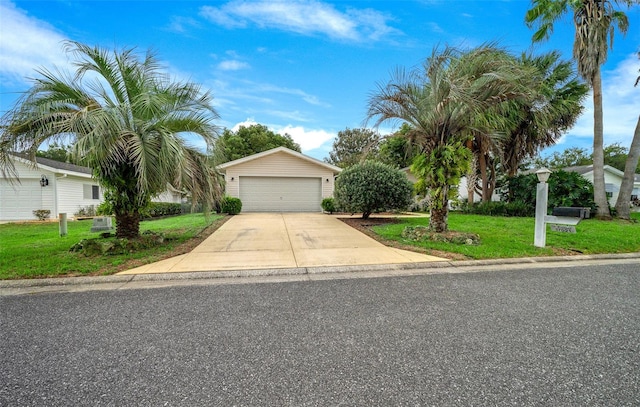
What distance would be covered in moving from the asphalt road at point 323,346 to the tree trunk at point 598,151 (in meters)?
11.6

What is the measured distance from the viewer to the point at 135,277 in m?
4.44

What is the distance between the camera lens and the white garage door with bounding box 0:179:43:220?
13.6 m

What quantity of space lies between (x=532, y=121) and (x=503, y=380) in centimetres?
1678

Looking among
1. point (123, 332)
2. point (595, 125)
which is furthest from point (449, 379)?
point (595, 125)

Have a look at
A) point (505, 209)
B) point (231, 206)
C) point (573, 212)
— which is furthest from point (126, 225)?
point (505, 209)

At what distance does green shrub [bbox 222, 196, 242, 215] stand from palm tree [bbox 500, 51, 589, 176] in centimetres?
1288

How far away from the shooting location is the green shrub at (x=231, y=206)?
13795 millimetres

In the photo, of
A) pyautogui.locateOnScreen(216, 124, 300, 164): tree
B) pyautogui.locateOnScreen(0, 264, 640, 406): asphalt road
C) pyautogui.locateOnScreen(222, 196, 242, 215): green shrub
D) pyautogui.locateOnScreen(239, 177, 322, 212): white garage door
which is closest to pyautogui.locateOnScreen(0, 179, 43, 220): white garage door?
pyautogui.locateOnScreen(222, 196, 242, 215): green shrub

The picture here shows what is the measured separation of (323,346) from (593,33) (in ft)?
53.2

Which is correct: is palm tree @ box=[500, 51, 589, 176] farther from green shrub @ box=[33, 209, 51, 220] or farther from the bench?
green shrub @ box=[33, 209, 51, 220]

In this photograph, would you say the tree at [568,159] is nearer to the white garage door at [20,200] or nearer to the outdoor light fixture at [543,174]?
the outdoor light fixture at [543,174]

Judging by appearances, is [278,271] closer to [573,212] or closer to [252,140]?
[573,212]

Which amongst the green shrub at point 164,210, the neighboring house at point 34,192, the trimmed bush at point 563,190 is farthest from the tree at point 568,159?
the neighboring house at point 34,192

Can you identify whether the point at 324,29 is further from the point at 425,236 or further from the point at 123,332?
the point at 123,332
